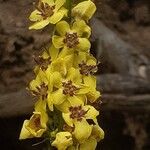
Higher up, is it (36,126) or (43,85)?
(43,85)

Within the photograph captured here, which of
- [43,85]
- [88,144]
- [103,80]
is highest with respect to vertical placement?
[43,85]

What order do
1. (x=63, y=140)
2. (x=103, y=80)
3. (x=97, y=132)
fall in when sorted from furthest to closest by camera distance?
(x=103, y=80), (x=97, y=132), (x=63, y=140)

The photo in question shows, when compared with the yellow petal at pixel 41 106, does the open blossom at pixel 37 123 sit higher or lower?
lower

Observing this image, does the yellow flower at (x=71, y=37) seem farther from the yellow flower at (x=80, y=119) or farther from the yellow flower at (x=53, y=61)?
the yellow flower at (x=80, y=119)

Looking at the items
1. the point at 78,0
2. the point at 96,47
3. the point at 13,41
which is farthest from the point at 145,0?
the point at 78,0

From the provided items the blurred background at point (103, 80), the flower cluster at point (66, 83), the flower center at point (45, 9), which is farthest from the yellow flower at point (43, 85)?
the blurred background at point (103, 80)

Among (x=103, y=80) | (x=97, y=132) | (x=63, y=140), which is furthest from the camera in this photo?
(x=103, y=80)

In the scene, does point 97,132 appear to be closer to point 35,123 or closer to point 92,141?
point 92,141

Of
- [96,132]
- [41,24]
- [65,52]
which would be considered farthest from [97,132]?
[41,24]
